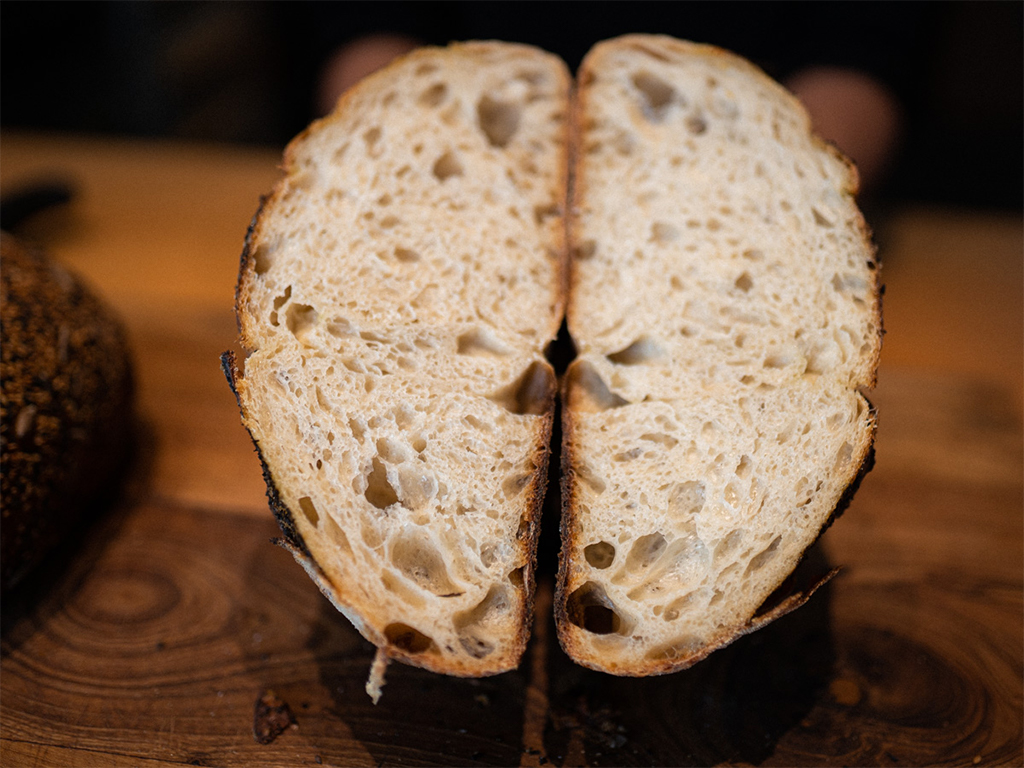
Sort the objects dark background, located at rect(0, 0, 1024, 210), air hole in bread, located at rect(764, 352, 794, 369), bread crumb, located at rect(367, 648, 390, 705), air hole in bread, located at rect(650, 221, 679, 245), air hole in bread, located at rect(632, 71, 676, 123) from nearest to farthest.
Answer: bread crumb, located at rect(367, 648, 390, 705), air hole in bread, located at rect(764, 352, 794, 369), air hole in bread, located at rect(650, 221, 679, 245), air hole in bread, located at rect(632, 71, 676, 123), dark background, located at rect(0, 0, 1024, 210)

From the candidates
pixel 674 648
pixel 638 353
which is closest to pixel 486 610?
pixel 674 648

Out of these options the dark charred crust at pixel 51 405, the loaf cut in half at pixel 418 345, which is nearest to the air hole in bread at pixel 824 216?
the loaf cut in half at pixel 418 345

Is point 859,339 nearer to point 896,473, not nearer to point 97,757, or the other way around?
point 896,473

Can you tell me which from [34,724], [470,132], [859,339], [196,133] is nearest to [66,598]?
[34,724]

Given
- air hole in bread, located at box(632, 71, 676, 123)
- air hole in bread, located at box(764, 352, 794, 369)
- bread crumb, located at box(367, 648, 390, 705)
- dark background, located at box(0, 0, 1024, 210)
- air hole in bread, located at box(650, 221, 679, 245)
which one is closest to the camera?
bread crumb, located at box(367, 648, 390, 705)

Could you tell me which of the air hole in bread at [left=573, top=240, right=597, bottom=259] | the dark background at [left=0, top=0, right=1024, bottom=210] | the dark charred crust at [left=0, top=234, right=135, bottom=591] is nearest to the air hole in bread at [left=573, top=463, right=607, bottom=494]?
the air hole in bread at [left=573, top=240, right=597, bottom=259]

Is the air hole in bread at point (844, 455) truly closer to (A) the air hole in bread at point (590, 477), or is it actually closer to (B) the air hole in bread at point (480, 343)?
(A) the air hole in bread at point (590, 477)

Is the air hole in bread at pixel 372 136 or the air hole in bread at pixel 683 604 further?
the air hole in bread at pixel 372 136

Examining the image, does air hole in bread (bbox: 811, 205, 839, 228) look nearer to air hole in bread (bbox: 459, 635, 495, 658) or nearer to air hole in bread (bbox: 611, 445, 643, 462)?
air hole in bread (bbox: 611, 445, 643, 462)
